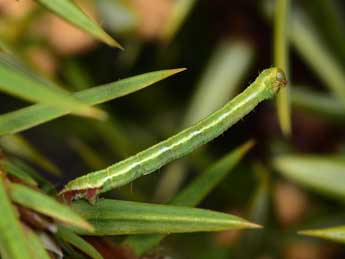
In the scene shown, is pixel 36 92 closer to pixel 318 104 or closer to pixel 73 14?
pixel 73 14

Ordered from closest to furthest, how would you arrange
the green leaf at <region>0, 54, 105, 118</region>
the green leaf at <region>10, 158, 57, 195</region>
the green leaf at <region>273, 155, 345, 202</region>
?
the green leaf at <region>0, 54, 105, 118</region> < the green leaf at <region>10, 158, 57, 195</region> < the green leaf at <region>273, 155, 345, 202</region>

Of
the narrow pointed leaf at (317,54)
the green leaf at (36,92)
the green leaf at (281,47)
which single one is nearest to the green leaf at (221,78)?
the narrow pointed leaf at (317,54)

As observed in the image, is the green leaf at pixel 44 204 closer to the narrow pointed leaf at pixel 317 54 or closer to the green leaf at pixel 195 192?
the green leaf at pixel 195 192

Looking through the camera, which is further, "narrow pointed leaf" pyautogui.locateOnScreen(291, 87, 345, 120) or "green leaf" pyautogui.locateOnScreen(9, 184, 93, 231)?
"narrow pointed leaf" pyautogui.locateOnScreen(291, 87, 345, 120)

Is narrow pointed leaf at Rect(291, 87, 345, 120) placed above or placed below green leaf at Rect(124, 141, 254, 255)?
above

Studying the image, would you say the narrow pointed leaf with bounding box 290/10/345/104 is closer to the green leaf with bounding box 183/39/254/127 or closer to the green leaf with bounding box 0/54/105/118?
the green leaf with bounding box 183/39/254/127

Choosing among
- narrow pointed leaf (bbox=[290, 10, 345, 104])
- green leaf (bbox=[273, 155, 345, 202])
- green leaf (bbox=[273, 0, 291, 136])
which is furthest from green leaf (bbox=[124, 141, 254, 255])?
narrow pointed leaf (bbox=[290, 10, 345, 104])

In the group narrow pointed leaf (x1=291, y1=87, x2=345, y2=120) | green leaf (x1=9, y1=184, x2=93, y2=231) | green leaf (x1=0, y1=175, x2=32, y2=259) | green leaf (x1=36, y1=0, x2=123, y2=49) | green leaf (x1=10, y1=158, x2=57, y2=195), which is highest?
narrow pointed leaf (x1=291, y1=87, x2=345, y2=120)

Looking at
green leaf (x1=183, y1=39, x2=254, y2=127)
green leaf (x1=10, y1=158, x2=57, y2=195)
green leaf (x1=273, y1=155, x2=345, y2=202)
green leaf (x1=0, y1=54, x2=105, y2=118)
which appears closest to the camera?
green leaf (x1=0, y1=54, x2=105, y2=118)
